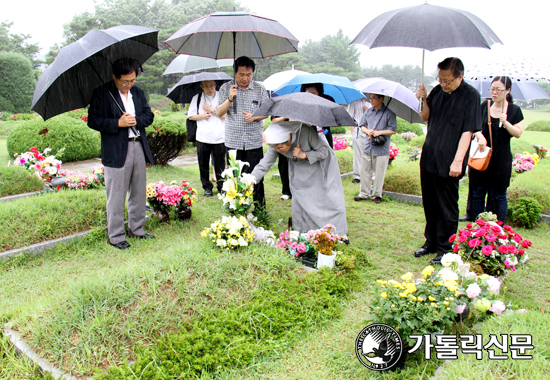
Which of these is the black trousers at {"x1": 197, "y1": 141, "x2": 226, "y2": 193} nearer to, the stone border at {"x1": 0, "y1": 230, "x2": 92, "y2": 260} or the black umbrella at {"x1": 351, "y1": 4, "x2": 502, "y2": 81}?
the stone border at {"x1": 0, "y1": 230, "x2": 92, "y2": 260}

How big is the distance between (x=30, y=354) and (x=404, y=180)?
Result: 5884 mm

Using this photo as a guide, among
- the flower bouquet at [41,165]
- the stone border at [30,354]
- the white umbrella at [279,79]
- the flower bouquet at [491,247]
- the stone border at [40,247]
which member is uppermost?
the white umbrella at [279,79]

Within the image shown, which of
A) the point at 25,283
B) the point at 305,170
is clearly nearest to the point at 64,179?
the point at 25,283

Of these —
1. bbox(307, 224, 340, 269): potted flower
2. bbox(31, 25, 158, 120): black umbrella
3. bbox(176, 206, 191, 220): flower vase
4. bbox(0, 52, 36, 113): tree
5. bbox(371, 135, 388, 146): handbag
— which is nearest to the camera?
bbox(31, 25, 158, 120): black umbrella

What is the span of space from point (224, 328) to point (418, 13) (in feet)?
9.75

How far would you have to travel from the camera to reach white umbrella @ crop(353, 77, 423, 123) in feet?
18.5

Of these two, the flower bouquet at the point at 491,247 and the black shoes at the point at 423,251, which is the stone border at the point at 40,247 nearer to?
the black shoes at the point at 423,251

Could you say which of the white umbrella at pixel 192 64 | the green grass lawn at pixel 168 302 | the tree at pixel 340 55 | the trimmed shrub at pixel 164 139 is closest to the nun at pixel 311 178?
the green grass lawn at pixel 168 302

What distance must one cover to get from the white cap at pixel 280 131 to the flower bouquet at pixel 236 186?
375mm

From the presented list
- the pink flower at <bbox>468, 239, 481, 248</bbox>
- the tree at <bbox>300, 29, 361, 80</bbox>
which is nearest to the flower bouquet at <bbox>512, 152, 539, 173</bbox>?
the pink flower at <bbox>468, 239, 481, 248</bbox>

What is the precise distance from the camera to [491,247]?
313 cm

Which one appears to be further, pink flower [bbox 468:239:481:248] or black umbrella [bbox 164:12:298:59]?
black umbrella [bbox 164:12:298:59]

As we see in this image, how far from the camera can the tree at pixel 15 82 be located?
22.1 meters

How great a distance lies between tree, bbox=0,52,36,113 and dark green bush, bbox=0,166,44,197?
66.7ft
